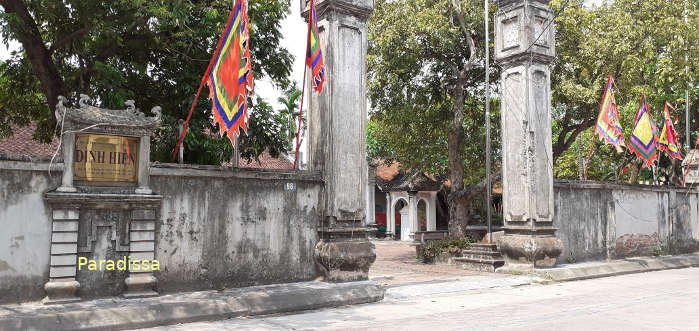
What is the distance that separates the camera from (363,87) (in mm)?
10016

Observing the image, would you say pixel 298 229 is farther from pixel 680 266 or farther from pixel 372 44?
pixel 680 266

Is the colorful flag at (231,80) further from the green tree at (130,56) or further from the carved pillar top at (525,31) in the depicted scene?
the carved pillar top at (525,31)

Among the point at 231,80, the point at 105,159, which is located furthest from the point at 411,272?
the point at 105,159

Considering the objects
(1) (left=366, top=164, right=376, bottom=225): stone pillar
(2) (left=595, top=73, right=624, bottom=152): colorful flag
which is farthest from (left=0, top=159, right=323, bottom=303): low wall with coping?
(1) (left=366, top=164, right=376, bottom=225): stone pillar

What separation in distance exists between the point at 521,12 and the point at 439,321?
27.1 ft

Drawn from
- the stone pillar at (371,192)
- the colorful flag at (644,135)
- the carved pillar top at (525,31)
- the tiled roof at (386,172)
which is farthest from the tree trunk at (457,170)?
the tiled roof at (386,172)

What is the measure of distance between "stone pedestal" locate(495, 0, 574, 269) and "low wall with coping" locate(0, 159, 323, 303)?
5451 millimetres

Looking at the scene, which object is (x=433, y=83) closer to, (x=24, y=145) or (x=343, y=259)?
(x=343, y=259)

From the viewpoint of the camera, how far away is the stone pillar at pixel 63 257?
22.6 ft

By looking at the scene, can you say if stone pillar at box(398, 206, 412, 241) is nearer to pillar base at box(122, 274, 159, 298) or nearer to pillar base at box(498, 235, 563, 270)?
pillar base at box(498, 235, 563, 270)

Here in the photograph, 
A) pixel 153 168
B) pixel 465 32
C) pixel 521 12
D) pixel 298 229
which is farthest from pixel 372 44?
pixel 153 168

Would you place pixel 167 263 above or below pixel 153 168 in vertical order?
below

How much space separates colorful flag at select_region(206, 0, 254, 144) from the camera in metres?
8.31

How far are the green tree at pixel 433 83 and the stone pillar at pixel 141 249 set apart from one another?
34.8 ft
